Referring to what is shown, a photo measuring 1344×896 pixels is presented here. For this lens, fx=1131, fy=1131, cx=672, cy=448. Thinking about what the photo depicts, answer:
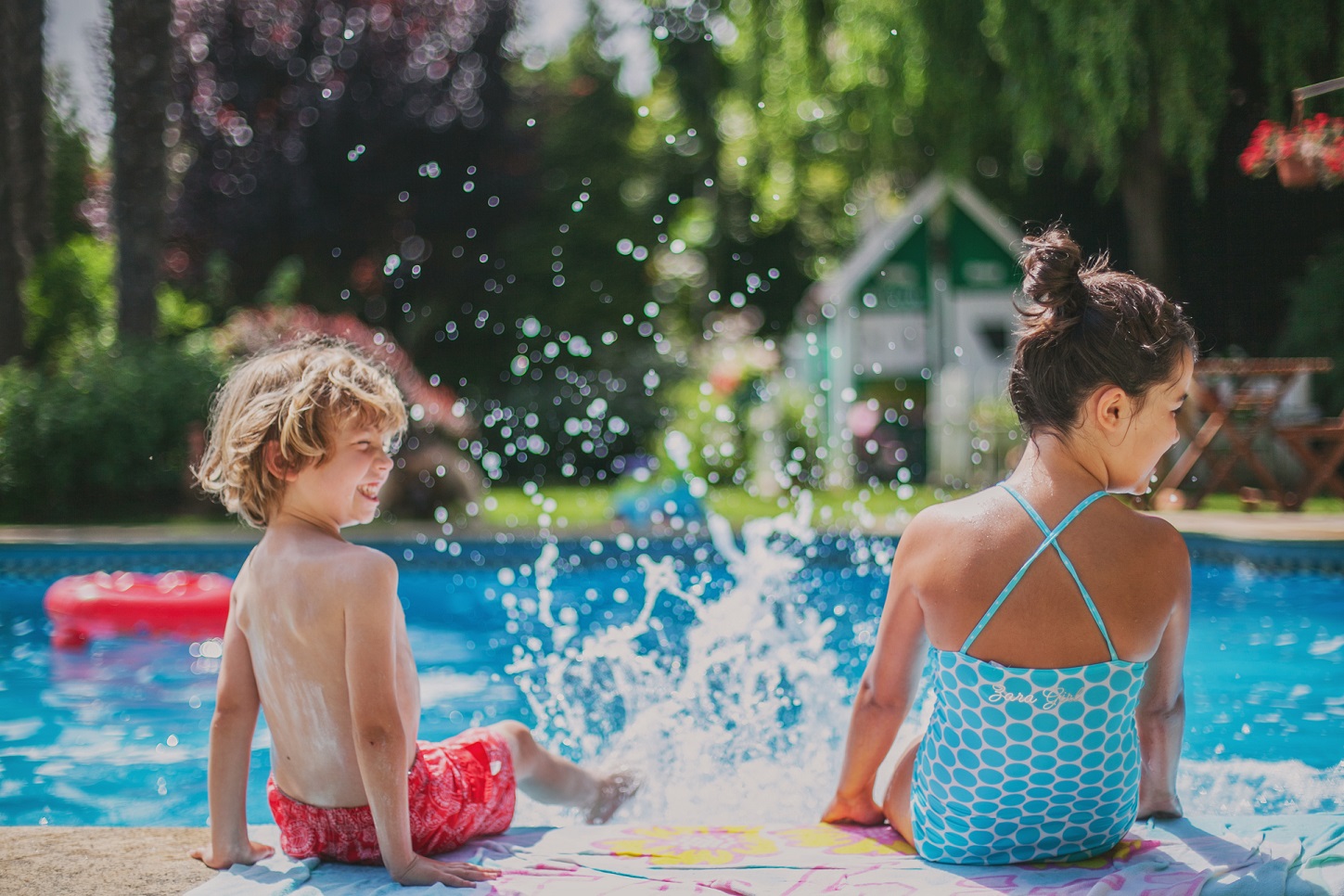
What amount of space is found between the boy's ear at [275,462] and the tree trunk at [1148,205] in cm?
924

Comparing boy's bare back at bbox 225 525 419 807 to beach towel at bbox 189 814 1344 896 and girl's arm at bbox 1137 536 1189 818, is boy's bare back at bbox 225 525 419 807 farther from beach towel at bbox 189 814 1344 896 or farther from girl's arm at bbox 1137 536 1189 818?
girl's arm at bbox 1137 536 1189 818

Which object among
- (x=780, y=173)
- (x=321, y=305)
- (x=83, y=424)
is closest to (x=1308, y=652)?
(x=83, y=424)

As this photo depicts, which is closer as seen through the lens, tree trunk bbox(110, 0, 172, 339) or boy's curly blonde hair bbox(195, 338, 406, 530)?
boy's curly blonde hair bbox(195, 338, 406, 530)

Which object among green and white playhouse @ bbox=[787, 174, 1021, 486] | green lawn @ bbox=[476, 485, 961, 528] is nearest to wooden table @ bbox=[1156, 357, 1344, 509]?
green lawn @ bbox=[476, 485, 961, 528]

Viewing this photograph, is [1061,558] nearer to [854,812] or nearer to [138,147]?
[854,812]

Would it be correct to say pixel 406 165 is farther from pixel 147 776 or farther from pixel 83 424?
pixel 147 776

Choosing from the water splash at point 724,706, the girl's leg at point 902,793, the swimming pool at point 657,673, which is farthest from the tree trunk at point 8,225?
the girl's leg at point 902,793

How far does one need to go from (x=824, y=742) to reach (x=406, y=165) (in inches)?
567

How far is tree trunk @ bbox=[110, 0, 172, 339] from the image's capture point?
9000 mm

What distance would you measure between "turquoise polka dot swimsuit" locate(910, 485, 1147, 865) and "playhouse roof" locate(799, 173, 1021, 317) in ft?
35.5

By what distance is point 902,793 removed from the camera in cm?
198

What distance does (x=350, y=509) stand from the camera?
1.91 meters

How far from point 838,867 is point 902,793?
0.22 meters

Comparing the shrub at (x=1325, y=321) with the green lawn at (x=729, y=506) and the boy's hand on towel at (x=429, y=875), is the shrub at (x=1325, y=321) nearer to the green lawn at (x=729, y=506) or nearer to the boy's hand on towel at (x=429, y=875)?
the green lawn at (x=729, y=506)
